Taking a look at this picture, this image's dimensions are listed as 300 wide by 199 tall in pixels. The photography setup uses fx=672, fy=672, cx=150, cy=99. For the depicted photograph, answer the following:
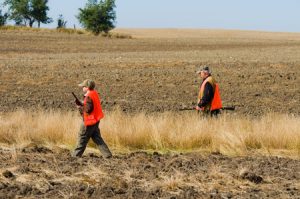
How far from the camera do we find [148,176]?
8984 millimetres

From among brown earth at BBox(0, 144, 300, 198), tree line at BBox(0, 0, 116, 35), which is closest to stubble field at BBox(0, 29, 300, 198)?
brown earth at BBox(0, 144, 300, 198)

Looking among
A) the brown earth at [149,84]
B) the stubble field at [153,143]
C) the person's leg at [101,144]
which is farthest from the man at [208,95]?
the brown earth at [149,84]

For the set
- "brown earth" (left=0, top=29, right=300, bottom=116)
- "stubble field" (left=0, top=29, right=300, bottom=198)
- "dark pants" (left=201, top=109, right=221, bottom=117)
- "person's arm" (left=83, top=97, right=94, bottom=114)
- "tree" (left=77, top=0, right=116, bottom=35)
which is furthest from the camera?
"tree" (left=77, top=0, right=116, bottom=35)

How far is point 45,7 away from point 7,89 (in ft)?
215

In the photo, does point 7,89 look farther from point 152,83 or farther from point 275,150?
point 275,150

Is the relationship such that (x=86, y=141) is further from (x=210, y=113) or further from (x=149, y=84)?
(x=149, y=84)

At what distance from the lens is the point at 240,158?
10875 millimetres

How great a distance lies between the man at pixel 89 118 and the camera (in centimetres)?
1088

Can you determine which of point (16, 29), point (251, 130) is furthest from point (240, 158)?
point (16, 29)

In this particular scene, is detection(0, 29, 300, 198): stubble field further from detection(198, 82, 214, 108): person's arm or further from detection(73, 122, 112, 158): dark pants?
detection(198, 82, 214, 108): person's arm

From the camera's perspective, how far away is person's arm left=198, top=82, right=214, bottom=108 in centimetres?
1302

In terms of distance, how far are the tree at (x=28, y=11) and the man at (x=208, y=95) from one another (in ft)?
239

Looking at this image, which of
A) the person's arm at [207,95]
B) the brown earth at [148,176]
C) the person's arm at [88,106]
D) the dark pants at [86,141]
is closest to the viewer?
the brown earth at [148,176]

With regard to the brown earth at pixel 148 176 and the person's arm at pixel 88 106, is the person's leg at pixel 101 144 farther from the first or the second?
the person's arm at pixel 88 106
